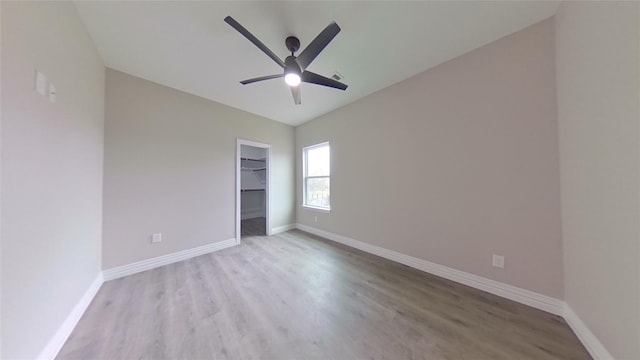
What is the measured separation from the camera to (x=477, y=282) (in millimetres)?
2094

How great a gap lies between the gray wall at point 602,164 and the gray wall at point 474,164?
123mm

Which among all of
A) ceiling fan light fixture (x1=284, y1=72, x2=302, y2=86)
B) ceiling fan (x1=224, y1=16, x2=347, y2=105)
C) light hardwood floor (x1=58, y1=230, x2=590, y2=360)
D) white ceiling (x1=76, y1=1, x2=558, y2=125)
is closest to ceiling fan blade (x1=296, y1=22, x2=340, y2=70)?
ceiling fan (x1=224, y1=16, x2=347, y2=105)

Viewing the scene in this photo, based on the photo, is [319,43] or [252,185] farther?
[252,185]

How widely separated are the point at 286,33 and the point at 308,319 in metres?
2.64

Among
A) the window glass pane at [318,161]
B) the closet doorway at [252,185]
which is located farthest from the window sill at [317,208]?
the closet doorway at [252,185]

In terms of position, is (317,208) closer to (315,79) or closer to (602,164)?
(315,79)

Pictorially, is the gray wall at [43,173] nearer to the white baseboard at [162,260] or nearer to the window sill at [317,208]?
the white baseboard at [162,260]

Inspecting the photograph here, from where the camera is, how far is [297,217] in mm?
4680

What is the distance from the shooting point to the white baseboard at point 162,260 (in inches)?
93.7

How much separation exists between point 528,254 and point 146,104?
4762mm

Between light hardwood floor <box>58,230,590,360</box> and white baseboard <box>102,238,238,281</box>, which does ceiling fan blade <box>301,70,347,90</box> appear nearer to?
light hardwood floor <box>58,230,590,360</box>

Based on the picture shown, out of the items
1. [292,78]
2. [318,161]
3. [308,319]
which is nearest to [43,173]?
[292,78]

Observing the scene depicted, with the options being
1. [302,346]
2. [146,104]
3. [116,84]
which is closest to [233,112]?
[146,104]

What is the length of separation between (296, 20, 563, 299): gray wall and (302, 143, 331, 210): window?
0.95 m
